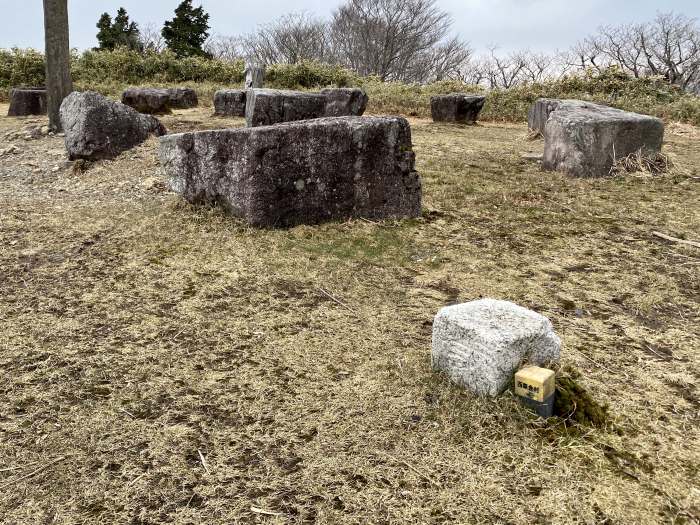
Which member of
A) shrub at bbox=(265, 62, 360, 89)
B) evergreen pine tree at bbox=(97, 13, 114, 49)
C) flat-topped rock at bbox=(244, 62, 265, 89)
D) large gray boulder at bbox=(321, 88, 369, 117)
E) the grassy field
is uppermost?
evergreen pine tree at bbox=(97, 13, 114, 49)

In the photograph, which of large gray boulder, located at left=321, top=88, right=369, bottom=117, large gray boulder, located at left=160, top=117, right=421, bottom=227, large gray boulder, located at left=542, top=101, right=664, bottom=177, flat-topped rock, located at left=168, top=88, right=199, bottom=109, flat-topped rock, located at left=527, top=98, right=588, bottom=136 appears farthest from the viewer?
flat-topped rock, located at left=168, top=88, right=199, bottom=109

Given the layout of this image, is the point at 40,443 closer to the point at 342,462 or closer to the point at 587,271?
the point at 342,462

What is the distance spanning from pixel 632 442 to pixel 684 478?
19 cm

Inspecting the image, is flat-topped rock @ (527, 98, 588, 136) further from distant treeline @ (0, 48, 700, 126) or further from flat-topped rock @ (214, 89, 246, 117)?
flat-topped rock @ (214, 89, 246, 117)

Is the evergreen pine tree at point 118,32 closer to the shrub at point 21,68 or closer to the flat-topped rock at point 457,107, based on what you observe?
the shrub at point 21,68

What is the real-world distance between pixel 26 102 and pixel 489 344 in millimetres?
11238

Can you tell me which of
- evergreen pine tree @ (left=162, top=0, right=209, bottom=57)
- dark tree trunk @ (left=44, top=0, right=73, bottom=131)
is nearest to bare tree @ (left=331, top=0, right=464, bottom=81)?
evergreen pine tree @ (left=162, top=0, right=209, bottom=57)

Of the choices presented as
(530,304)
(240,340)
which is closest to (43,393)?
(240,340)

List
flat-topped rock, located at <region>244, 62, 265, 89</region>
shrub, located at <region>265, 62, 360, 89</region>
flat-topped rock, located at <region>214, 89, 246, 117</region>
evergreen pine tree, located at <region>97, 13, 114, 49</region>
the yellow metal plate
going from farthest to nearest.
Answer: evergreen pine tree, located at <region>97, 13, 114, 49</region>, shrub, located at <region>265, 62, 360, 89</region>, flat-topped rock, located at <region>244, 62, 265, 89</region>, flat-topped rock, located at <region>214, 89, 246, 117</region>, the yellow metal plate

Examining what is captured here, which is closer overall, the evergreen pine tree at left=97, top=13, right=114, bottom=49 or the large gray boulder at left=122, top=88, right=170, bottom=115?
the large gray boulder at left=122, top=88, right=170, bottom=115

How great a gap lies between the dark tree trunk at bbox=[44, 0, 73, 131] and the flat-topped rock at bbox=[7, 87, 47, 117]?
9.97 feet

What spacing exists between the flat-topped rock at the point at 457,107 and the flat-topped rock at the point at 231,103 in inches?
181

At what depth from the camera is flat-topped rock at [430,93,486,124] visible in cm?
1230

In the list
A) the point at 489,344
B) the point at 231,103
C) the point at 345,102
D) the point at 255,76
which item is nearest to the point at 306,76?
the point at 255,76
